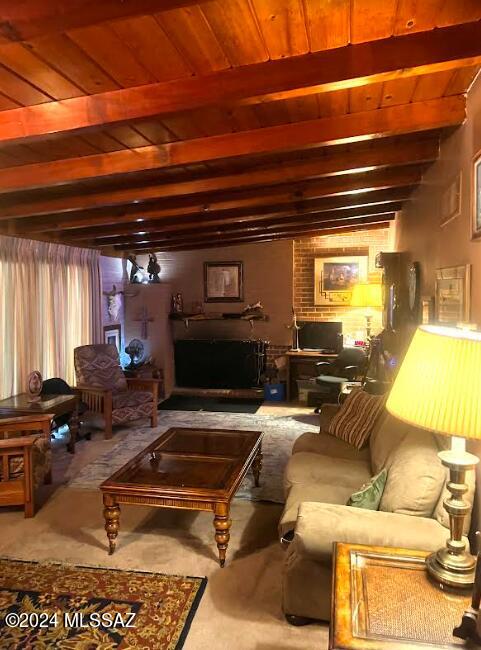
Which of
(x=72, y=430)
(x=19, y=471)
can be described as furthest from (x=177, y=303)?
(x=19, y=471)

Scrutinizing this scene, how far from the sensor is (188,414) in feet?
19.6

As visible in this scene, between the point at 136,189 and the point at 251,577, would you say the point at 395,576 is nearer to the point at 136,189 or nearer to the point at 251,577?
the point at 251,577

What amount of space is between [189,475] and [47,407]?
1.77 metres

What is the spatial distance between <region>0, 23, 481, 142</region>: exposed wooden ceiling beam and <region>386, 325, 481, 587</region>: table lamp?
101 centimetres

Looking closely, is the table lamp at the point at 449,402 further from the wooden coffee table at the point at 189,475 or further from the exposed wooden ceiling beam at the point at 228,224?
the exposed wooden ceiling beam at the point at 228,224

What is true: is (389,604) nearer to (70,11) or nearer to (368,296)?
(70,11)

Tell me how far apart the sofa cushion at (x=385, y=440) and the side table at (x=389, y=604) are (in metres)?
0.85

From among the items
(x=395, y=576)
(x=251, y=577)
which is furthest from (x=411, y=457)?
(x=251, y=577)

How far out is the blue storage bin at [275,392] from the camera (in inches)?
258

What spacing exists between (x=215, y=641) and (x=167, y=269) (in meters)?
5.79

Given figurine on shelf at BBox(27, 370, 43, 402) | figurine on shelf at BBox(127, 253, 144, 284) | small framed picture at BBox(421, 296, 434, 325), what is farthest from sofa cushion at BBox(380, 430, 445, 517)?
figurine on shelf at BBox(127, 253, 144, 284)

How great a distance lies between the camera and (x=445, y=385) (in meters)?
1.29

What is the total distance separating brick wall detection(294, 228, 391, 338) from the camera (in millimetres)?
6520

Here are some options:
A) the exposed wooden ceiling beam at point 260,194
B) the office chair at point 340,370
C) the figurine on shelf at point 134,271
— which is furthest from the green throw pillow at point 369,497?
the figurine on shelf at point 134,271
